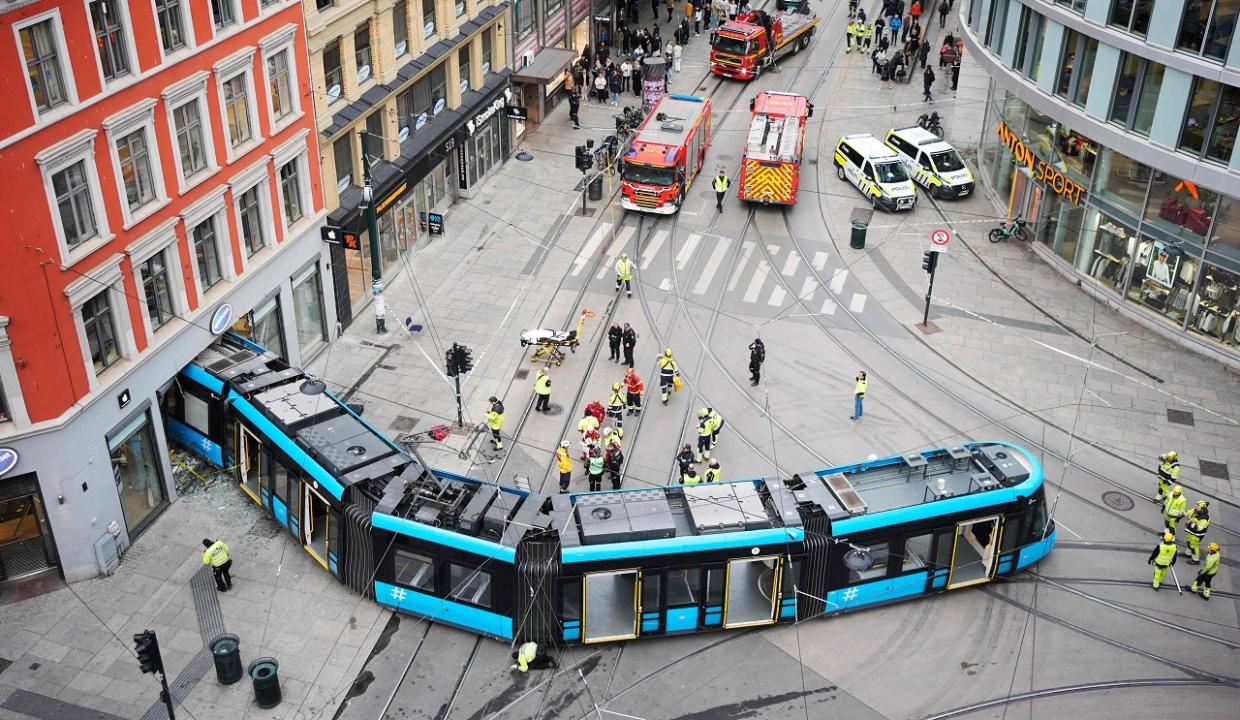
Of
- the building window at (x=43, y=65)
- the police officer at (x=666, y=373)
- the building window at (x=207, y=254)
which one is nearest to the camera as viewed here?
the building window at (x=43, y=65)

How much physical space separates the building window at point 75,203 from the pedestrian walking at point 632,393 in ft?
49.3

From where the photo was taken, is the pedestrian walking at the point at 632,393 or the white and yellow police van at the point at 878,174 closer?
the pedestrian walking at the point at 632,393

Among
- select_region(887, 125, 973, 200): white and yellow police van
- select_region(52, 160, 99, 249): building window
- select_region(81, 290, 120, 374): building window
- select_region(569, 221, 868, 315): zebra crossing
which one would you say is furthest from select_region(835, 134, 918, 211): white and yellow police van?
select_region(52, 160, 99, 249): building window

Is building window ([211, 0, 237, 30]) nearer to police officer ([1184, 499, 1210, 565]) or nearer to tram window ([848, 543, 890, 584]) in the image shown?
tram window ([848, 543, 890, 584])

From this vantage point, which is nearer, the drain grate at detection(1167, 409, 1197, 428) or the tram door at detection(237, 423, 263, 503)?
the tram door at detection(237, 423, 263, 503)

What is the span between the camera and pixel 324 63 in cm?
3719

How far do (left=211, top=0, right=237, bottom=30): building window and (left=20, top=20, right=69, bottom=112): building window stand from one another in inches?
229

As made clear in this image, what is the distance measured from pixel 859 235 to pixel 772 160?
486 centimetres

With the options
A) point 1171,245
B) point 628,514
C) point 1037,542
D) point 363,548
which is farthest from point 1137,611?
point 363,548

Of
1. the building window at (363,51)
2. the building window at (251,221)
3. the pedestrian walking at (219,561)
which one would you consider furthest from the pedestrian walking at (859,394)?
the building window at (363,51)

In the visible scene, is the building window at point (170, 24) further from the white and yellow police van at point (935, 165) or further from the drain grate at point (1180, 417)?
the white and yellow police van at point (935, 165)

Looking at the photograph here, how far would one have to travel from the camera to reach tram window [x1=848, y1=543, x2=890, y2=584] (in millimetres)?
26672

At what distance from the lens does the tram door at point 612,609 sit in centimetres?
2592

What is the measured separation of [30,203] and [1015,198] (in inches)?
1418
